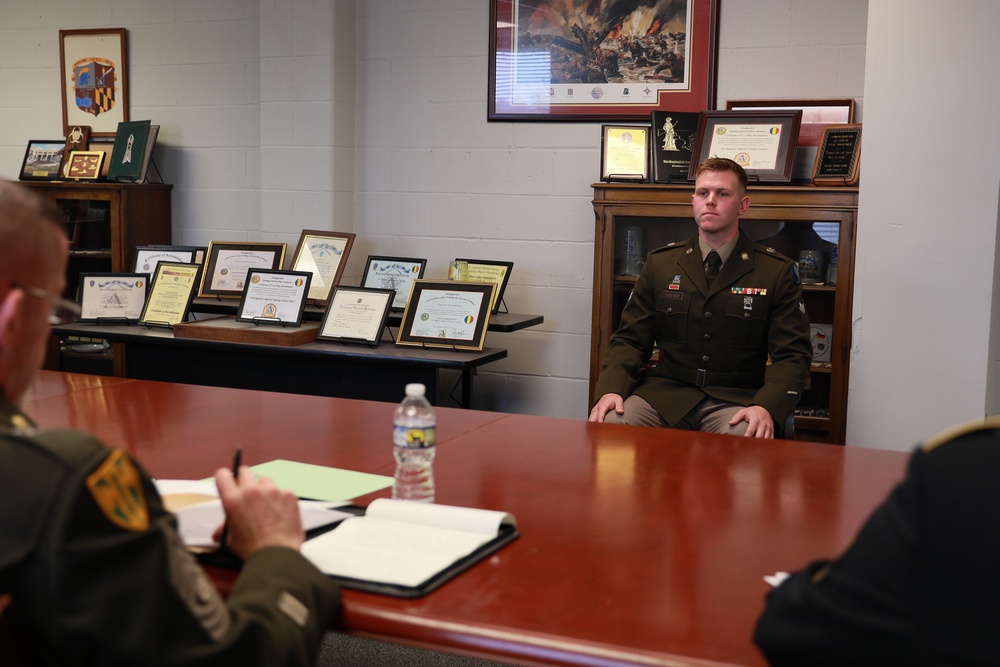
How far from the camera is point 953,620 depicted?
0.88m

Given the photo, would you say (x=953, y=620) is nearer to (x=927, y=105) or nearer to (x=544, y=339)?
(x=927, y=105)

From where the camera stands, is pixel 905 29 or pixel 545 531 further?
pixel 905 29

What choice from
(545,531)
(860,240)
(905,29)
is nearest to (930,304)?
(860,240)

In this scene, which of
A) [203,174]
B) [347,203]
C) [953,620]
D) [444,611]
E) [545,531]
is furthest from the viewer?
[203,174]

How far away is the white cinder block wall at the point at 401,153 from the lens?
181 inches

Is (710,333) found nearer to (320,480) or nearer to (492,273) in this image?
(492,273)

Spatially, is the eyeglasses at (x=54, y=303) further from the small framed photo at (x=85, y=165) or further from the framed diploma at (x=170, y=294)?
the small framed photo at (x=85, y=165)

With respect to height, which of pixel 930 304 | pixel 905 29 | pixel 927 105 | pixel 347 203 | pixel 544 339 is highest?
pixel 905 29

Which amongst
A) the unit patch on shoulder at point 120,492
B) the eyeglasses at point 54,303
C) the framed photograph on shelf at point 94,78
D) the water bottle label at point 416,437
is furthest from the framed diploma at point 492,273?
the unit patch on shoulder at point 120,492

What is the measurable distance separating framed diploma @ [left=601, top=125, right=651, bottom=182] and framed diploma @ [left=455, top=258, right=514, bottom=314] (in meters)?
0.60

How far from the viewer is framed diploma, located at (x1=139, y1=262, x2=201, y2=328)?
426 centimetres

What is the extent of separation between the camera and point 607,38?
4383 millimetres

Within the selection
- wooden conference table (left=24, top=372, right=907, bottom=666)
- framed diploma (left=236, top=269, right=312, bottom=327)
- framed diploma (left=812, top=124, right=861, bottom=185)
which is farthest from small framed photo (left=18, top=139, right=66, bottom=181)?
framed diploma (left=812, top=124, right=861, bottom=185)

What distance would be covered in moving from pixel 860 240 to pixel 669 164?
0.85 meters
